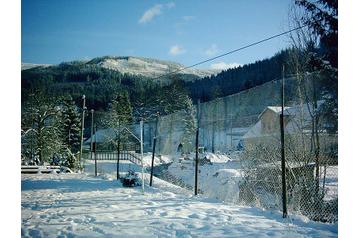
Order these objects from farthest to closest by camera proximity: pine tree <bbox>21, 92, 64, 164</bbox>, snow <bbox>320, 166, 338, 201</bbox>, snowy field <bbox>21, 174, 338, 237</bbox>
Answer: pine tree <bbox>21, 92, 64, 164</bbox> → snow <bbox>320, 166, 338, 201</bbox> → snowy field <bbox>21, 174, 338, 237</bbox>

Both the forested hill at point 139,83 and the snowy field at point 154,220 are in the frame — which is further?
the forested hill at point 139,83

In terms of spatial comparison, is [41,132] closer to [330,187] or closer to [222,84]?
[330,187]

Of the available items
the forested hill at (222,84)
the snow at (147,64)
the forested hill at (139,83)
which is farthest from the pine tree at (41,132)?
the forested hill at (222,84)

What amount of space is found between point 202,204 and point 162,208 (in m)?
0.79

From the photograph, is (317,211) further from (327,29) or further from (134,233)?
(134,233)

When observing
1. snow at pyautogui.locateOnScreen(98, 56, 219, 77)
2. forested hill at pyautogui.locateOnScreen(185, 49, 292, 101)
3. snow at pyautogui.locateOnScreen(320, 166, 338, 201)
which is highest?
forested hill at pyautogui.locateOnScreen(185, 49, 292, 101)

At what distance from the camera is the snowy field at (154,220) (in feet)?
10.8

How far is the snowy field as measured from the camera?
329cm

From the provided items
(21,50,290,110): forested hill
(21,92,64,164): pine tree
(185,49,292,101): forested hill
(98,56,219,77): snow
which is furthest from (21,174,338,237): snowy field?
(185,49,292,101): forested hill

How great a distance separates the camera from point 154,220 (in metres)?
3.84

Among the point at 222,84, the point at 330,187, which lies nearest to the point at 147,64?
the point at 330,187

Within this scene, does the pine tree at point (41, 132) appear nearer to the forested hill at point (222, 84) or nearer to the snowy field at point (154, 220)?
the snowy field at point (154, 220)

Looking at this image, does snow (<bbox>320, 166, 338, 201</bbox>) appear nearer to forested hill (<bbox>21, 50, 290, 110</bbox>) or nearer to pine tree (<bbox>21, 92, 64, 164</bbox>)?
forested hill (<bbox>21, 50, 290, 110</bbox>)
